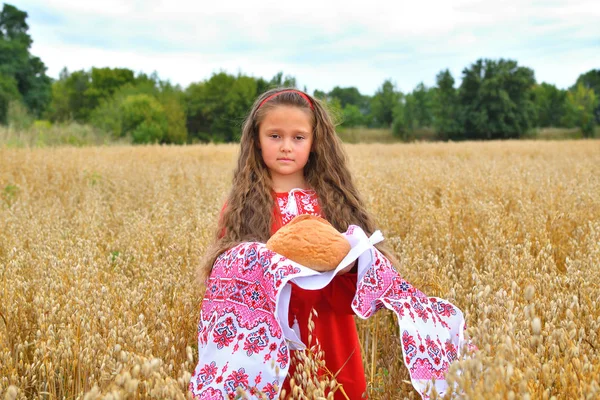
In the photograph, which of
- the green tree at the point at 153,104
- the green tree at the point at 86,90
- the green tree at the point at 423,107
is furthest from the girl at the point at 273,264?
the green tree at the point at 86,90

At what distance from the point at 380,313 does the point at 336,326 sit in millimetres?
800

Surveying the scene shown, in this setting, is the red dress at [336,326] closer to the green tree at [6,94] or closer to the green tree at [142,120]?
the green tree at [142,120]

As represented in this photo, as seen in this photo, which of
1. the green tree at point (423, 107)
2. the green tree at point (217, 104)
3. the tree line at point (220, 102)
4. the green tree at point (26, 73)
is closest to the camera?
the tree line at point (220, 102)

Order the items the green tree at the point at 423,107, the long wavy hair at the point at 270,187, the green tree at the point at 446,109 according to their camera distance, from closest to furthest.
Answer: the long wavy hair at the point at 270,187 → the green tree at the point at 446,109 → the green tree at the point at 423,107

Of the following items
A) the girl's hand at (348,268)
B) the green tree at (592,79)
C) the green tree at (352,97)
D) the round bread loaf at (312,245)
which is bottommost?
the girl's hand at (348,268)

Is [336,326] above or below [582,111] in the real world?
below

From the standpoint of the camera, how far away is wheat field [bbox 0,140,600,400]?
1241mm

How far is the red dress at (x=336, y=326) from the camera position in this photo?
1.84 m

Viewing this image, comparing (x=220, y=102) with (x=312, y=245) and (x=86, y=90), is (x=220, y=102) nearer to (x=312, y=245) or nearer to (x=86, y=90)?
(x=86, y=90)

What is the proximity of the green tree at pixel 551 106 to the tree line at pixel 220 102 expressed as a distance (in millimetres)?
130

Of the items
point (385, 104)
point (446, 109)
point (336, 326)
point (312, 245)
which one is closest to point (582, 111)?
point (446, 109)

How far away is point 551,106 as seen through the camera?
209 feet

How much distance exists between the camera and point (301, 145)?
2.20 metres

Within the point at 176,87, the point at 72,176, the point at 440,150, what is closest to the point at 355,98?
the point at 176,87
